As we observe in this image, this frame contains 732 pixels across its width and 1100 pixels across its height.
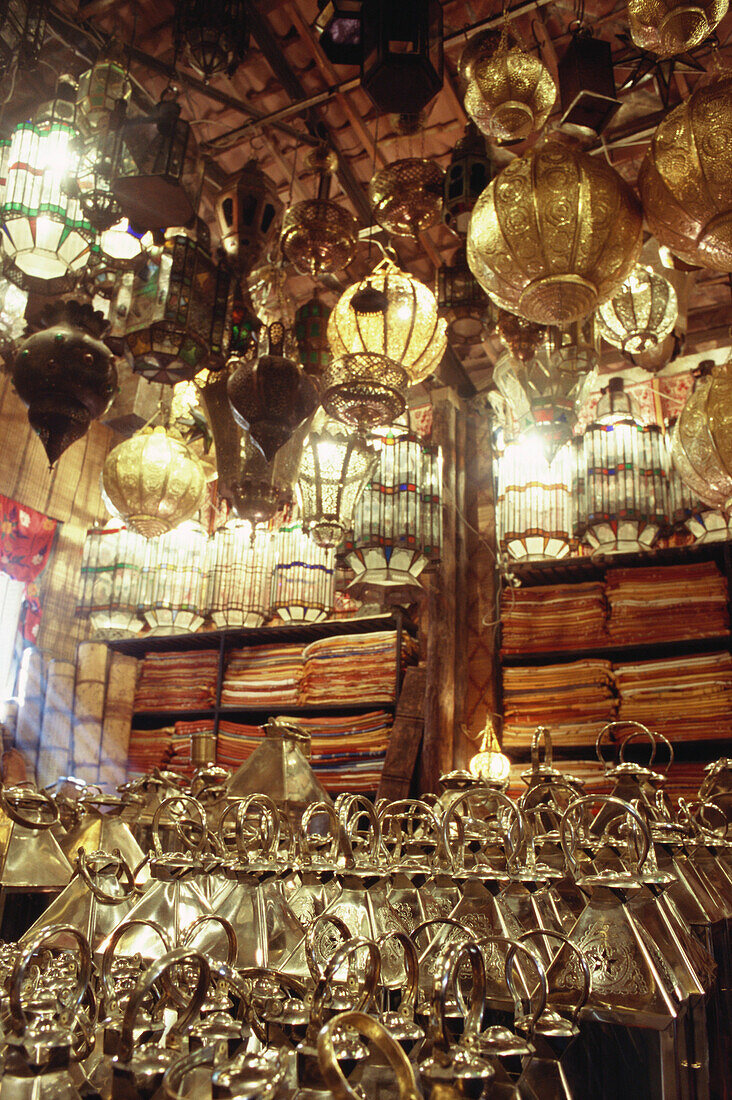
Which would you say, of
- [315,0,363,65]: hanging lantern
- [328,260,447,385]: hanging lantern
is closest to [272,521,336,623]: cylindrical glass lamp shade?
[328,260,447,385]: hanging lantern

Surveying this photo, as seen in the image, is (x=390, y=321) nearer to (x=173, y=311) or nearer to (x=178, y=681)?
(x=173, y=311)

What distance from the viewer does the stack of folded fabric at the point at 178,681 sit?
526 centimetres

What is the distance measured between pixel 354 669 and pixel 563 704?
1219mm

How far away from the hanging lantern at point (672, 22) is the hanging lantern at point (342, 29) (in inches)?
23.8

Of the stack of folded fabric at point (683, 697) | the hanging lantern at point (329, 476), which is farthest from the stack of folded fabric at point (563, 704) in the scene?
the hanging lantern at point (329, 476)

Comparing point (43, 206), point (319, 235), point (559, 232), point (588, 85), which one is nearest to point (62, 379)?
point (43, 206)

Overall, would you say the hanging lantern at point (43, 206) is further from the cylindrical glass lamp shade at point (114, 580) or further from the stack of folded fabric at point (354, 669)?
the stack of folded fabric at point (354, 669)

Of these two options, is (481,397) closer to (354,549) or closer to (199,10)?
(354,549)

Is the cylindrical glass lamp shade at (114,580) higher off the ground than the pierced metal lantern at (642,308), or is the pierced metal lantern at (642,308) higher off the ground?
the pierced metal lantern at (642,308)

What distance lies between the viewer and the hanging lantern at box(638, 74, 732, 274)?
1.57 metres

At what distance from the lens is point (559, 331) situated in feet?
7.97

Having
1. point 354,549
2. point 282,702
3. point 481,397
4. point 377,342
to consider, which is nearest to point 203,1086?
point 377,342

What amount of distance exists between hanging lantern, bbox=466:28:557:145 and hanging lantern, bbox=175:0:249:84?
710 millimetres

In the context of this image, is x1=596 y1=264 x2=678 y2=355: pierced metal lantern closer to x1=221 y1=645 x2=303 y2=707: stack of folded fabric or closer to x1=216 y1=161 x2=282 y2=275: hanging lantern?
x1=216 y1=161 x2=282 y2=275: hanging lantern
